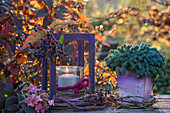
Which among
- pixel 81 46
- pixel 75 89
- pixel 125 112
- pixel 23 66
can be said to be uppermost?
pixel 81 46

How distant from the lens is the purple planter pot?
1205mm

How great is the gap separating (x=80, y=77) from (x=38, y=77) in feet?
0.88

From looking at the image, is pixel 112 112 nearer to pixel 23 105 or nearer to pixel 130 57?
pixel 130 57

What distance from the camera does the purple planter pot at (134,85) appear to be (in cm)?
121

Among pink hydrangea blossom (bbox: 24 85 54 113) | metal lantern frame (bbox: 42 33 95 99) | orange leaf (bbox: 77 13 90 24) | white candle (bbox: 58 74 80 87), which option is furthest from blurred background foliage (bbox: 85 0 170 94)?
pink hydrangea blossom (bbox: 24 85 54 113)

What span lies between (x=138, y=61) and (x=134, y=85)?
0.47 feet

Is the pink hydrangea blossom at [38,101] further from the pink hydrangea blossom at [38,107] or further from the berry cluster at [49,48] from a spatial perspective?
the berry cluster at [49,48]

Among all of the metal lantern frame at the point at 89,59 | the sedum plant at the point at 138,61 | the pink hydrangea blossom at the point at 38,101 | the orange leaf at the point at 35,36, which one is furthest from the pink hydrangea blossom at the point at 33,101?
the sedum plant at the point at 138,61

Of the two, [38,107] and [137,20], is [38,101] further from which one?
[137,20]

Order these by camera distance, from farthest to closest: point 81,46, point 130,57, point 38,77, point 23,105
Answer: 1. point 81,46
2. point 38,77
3. point 130,57
4. point 23,105

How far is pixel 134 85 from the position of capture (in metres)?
1.21

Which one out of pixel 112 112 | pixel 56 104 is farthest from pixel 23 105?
pixel 112 112

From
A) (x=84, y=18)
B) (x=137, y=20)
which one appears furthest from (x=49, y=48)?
(x=137, y=20)

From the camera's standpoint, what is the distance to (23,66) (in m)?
1.35
